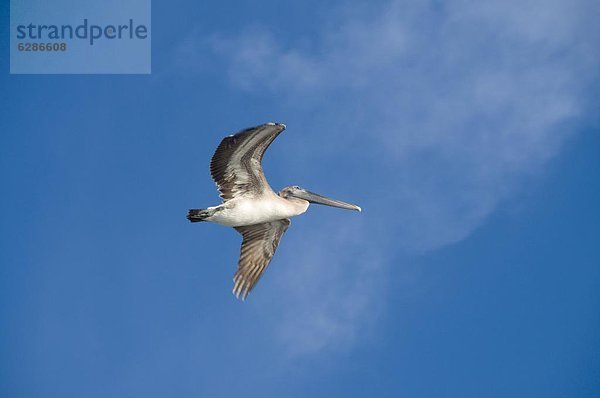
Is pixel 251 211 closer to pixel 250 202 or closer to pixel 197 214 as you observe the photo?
pixel 250 202

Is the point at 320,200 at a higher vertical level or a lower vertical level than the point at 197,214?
higher

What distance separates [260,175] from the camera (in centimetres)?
1948

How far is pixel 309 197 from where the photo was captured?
2133 cm

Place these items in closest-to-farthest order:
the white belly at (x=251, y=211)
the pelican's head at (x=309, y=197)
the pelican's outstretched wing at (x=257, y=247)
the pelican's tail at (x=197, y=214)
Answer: the pelican's tail at (x=197, y=214), the white belly at (x=251, y=211), the pelican's outstretched wing at (x=257, y=247), the pelican's head at (x=309, y=197)

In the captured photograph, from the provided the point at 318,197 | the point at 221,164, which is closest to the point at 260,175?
the point at 221,164

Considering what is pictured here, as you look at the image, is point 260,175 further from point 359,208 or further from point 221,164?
point 359,208

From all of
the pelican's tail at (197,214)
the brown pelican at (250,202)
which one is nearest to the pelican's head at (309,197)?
the brown pelican at (250,202)

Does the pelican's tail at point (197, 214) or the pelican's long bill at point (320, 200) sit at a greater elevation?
the pelican's long bill at point (320, 200)

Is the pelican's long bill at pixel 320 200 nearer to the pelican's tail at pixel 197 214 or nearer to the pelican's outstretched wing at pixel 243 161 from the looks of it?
the pelican's outstretched wing at pixel 243 161

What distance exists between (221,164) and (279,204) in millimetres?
1650

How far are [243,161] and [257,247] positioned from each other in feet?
7.93

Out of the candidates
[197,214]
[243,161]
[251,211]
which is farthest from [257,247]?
[243,161]

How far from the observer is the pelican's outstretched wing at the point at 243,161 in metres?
18.5

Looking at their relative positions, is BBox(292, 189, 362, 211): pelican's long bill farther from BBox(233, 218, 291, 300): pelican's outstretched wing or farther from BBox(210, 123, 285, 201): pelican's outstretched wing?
BBox(210, 123, 285, 201): pelican's outstretched wing
